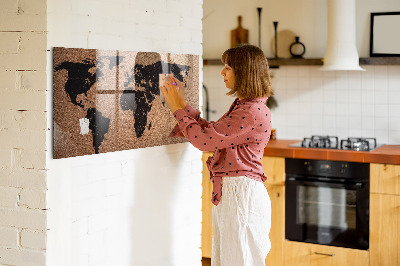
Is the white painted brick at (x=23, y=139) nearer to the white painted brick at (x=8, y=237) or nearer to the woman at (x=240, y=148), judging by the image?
the white painted brick at (x=8, y=237)

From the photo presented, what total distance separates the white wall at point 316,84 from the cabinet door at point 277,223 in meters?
0.76

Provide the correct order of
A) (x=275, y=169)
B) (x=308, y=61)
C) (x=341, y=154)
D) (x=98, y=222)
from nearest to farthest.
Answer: (x=98, y=222) → (x=341, y=154) → (x=275, y=169) → (x=308, y=61)

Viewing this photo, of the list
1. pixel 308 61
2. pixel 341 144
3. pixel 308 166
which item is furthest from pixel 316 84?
pixel 308 166

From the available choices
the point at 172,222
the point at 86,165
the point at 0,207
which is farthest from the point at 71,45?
the point at 172,222

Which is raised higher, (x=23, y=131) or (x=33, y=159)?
(x=23, y=131)

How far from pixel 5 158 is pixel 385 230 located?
265cm

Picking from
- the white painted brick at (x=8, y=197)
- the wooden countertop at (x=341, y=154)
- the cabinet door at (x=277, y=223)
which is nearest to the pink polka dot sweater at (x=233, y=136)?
the white painted brick at (x=8, y=197)

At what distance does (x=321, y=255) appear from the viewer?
13.7 ft

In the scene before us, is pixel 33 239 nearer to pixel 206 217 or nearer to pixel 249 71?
pixel 249 71

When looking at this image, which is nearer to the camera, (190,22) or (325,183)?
(190,22)

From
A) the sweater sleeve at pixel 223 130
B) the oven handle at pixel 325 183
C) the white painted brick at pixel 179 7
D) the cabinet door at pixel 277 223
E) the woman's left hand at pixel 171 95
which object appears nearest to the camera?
the sweater sleeve at pixel 223 130

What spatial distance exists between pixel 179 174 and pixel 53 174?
2.90 feet

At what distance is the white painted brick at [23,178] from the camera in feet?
7.18

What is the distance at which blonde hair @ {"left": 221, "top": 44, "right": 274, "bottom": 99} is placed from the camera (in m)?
2.62
